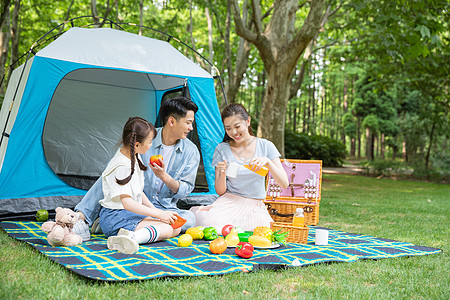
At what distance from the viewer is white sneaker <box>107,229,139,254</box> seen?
2643 mm

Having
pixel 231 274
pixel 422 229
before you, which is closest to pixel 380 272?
pixel 231 274

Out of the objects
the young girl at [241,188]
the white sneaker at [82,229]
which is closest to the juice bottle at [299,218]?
the young girl at [241,188]

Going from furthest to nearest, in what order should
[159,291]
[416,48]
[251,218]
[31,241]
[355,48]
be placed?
[355,48] < [416,48] < [251,218] < [31,241] < [159,291]

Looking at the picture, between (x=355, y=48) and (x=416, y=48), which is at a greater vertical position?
(x=355, y=48)

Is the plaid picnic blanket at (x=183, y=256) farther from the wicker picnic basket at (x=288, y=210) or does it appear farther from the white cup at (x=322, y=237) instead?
the wicker picnic basket at (x=288, y=210)

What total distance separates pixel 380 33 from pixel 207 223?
4.39 meters

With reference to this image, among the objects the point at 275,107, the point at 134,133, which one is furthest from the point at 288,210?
the point at 275,107

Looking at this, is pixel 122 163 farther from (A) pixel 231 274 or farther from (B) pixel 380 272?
(B) pixel 380 272

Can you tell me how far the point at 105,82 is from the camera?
526 cm

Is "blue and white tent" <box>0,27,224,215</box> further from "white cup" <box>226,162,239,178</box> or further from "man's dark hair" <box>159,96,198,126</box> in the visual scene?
"white cup" <box>226,162,239,178</box>

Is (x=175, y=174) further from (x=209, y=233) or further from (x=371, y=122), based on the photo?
(x=371, y=122)

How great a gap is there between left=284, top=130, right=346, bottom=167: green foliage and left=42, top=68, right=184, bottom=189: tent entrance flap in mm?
8595

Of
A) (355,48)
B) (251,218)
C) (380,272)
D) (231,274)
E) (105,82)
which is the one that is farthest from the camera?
(355,48)

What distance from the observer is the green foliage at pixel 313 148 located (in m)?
13.9
